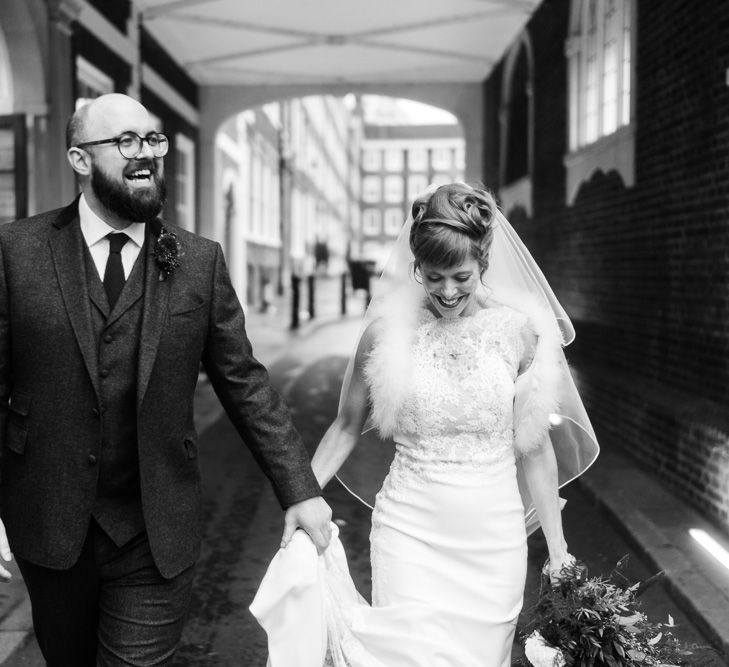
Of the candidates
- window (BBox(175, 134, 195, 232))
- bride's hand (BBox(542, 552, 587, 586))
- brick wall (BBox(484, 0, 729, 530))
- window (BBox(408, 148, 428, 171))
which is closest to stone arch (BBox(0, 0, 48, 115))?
brick wall (BBox(484, 0, 729, 530))

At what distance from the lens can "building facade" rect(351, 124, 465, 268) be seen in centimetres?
12550

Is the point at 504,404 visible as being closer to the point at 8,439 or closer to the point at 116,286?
the point at 116,286

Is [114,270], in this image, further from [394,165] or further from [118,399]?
[394,165]

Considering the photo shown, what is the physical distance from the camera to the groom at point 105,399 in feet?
8.63

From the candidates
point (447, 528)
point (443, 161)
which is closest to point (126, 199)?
point (447, 528)

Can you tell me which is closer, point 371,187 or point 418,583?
point 418,583

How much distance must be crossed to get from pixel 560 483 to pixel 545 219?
9.44m

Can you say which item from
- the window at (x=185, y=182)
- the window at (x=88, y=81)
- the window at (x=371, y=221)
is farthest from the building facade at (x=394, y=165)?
the window at (x=88, y=81)

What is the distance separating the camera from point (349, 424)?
330 cm

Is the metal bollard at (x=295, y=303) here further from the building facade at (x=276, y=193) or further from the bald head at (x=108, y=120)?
the bald head at (x=108, y=120)

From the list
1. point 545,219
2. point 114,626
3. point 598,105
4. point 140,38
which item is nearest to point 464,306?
point 114,626

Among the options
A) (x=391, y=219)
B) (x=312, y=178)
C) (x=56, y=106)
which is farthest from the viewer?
(x=391, y=219)

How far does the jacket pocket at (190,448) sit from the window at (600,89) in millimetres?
6614

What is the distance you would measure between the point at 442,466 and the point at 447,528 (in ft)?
0.61
